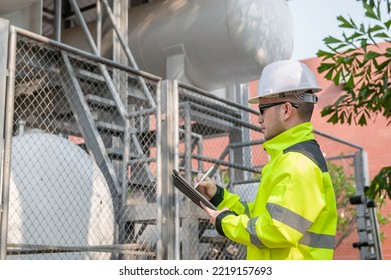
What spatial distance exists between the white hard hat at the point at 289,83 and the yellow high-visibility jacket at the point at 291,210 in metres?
0.15

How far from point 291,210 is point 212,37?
21.7 ft

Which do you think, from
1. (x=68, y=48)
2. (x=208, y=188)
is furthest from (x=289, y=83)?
(x=68, y=48)

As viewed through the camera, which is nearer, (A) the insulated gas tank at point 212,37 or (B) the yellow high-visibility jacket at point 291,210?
(B) the yellow high-visibility jacket at point 291,210

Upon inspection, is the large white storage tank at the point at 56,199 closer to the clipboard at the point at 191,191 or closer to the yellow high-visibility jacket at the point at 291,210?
the clipboard at the point at 191,191

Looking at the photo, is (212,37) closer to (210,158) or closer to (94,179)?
(210,158)

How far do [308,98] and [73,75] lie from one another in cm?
454

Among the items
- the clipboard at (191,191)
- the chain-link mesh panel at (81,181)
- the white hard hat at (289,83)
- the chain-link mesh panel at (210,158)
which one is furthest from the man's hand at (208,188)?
the chain-link mesh panel at (210,158)

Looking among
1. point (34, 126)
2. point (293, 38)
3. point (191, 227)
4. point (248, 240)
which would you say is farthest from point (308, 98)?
point (293, 38)

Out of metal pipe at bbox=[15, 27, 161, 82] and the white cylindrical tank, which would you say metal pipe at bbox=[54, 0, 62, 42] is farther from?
metal pipe at bbox=[15, 27, 161, 82]

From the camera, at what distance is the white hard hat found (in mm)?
2686

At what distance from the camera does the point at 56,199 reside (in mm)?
5598

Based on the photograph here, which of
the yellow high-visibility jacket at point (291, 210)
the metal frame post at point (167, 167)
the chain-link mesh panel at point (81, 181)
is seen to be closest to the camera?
the yellow high-visibility jacket at point (291, 210)

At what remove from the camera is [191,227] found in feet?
20.8

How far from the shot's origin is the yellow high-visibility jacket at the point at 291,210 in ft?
7.74
